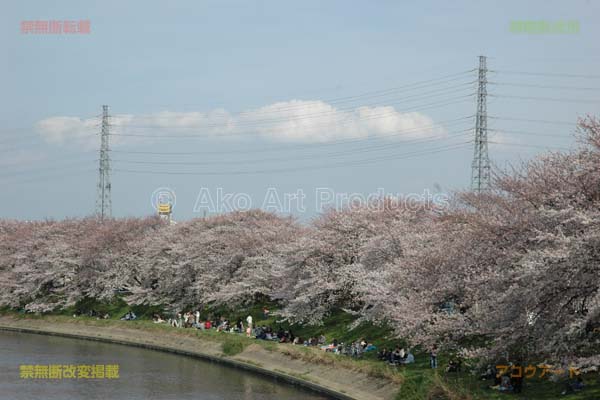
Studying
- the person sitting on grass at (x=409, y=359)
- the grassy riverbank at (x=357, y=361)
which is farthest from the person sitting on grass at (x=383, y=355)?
the person sitting on grass at (x=409, y=359)

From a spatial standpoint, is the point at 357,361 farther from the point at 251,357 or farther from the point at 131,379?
the point at 131,379

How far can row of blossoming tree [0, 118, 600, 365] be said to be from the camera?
25.9m

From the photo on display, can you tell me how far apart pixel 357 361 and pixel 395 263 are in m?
7.24

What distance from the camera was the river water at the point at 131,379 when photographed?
42969 millimetres

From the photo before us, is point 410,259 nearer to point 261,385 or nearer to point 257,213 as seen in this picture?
point 261,385

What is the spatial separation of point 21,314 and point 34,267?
7.54 metres

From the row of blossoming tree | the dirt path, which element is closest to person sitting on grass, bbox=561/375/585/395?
the row of blossoming tree

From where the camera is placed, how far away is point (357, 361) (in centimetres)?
4322

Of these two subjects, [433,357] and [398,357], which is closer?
[433,357]

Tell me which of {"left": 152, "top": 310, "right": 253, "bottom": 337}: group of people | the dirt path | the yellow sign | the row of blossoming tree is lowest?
the dirt path

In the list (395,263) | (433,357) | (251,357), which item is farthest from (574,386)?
(251,357)

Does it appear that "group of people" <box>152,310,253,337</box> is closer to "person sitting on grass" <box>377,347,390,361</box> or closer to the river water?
the river water

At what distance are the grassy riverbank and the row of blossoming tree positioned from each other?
156 centimetres

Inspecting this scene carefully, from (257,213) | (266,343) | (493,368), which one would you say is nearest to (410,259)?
(493,368)
